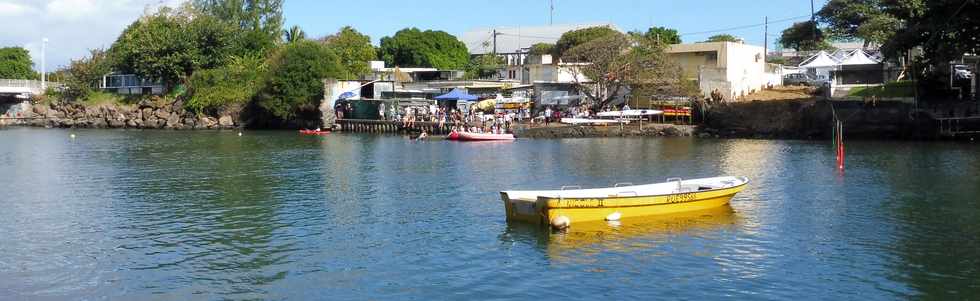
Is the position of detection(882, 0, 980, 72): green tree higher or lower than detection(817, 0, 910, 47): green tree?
lower

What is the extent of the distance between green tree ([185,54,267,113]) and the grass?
57.9 m

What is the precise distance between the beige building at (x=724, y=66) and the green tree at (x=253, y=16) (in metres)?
48.7

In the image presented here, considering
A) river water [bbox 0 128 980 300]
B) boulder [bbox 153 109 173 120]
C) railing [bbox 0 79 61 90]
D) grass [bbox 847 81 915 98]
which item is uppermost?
railing [bbox 0 79 61 90]

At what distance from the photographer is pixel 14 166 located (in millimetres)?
49344

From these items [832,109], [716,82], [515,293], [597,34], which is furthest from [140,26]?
[515,293]

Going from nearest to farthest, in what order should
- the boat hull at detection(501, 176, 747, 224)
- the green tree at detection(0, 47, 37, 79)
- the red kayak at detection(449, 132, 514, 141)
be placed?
the boat hull at detection(501, 176, 747, 224) → the red kayak at detection(449, 132, 514, 141) → the green tree at detection(0, 47, 37, 79)

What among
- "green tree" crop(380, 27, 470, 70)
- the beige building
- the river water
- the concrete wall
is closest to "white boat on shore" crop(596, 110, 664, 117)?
the beige building

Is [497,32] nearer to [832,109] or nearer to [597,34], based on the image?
[597,34]

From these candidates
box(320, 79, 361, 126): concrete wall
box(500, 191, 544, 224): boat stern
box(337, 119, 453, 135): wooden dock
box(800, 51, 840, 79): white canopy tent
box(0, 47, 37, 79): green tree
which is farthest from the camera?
box(0, 47, 37, 79): green tree

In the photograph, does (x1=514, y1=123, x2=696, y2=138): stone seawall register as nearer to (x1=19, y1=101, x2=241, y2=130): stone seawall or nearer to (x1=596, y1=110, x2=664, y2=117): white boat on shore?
(x1=596, y1=110, x2=664, y2=117): white boat on shore

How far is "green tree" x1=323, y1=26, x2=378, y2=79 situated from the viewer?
97.1 m

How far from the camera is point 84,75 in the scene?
357ft

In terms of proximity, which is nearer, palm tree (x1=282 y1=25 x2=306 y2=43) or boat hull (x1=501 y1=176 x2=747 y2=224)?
boat hull (x1=501 y1=176 x2=747 y2=224)

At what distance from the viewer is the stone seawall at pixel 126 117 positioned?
3767 inches
